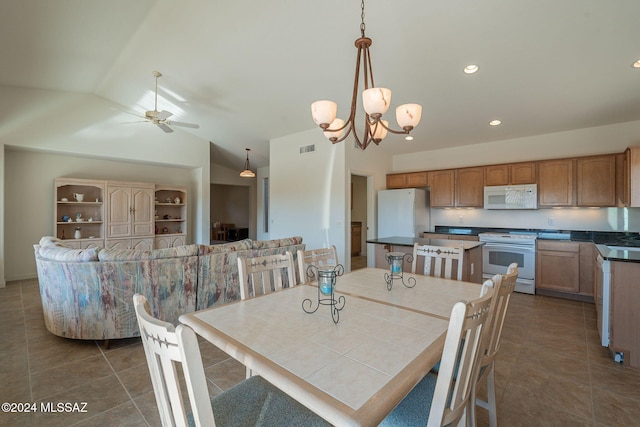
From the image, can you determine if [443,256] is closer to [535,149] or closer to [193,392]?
[193,392]

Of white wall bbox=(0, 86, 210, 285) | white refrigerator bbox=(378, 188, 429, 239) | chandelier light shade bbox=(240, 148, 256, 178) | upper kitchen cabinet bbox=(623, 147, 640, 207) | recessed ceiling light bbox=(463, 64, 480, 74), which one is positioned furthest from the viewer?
chandelier light shade bbox=(240, 148, 256, 178)

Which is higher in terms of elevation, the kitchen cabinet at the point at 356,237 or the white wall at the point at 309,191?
the white wall at the point at 309,191

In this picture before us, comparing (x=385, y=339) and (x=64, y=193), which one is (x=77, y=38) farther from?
(x=385, y=339)

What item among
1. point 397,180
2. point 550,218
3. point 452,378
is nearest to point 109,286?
point 452,378

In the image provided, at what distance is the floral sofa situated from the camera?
264 cm

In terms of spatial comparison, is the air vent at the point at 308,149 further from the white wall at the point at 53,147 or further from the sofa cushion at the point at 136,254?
the sofa cushion at the point at 136,254

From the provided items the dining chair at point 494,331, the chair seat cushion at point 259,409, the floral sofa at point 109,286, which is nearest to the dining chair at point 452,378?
the dining chair at point 494,331

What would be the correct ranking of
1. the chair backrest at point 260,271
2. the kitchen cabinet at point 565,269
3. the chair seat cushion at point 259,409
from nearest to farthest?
1. the chair seat cushion at point 259,409
2. the chair backrest at point 260,271
3. the kitchen cabinet at point 565,269

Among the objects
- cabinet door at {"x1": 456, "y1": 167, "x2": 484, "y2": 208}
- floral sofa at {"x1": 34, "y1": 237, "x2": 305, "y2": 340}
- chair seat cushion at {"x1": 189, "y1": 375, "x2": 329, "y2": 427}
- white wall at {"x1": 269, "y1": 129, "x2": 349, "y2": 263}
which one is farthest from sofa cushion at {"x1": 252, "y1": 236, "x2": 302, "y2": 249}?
cabinet door at {"x1": 456, "y1": 167, "x2": 484, "y2": 208}

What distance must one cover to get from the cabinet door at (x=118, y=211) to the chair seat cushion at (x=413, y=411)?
20.9 feet

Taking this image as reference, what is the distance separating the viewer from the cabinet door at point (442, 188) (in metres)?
5.46

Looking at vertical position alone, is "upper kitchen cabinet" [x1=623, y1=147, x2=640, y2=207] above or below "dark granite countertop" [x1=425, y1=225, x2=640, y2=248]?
above

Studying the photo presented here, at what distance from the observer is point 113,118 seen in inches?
224

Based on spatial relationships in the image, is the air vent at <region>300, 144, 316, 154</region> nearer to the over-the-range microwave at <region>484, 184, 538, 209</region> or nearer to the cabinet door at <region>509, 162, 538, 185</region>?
the over-the-range microwave at <region>484, 184, 538, 209</region>
